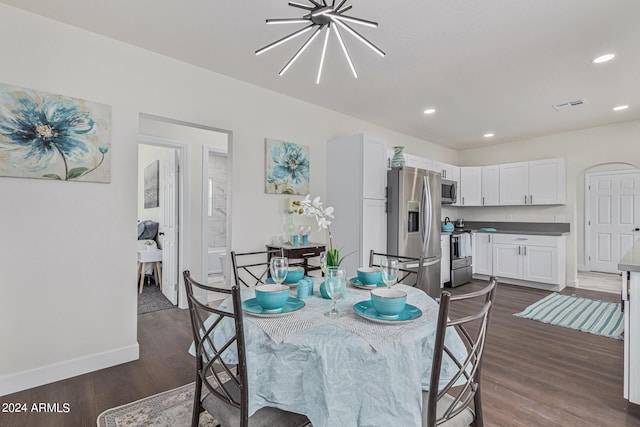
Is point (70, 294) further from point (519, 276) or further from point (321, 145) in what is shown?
point (519, 276)

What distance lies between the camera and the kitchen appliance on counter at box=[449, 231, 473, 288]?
499cm

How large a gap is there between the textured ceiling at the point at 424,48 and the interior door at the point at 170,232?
1.72 metres

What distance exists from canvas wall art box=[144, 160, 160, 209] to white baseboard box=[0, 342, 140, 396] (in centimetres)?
281

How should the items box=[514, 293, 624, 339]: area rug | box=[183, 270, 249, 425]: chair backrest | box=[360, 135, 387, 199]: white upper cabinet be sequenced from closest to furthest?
1. box=[183, 270, 249, 425]: chair backrest
2. box=[514, 293, 624, 339]: area rug
3. box=[360, 135, 387, 199]: white upper cabinet

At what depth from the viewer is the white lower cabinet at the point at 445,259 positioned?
4.89 meters

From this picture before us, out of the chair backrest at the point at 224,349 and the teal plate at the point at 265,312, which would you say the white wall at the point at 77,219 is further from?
the teal plate at the point at 265,312

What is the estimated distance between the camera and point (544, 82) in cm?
319

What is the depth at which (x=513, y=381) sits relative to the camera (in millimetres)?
2203

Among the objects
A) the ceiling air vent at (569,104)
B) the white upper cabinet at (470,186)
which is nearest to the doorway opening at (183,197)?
the ceiling air vent at (569,104)

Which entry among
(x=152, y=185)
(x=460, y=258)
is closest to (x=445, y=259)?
(x=460, y=258)

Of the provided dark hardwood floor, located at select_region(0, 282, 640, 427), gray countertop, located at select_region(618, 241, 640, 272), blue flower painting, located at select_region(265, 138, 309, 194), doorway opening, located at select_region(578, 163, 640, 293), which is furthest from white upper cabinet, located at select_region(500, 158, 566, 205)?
blue flower painting, located at select_region(265, 138, 309, 194)

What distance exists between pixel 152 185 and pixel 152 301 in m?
1.97

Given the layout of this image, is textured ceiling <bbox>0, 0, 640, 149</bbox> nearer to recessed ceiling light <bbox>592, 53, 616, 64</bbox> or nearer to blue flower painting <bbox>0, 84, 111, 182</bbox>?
recessed ceiling light <bbox>592, 53, 616, 64</bbox>

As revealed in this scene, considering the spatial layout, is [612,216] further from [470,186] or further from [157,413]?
[157,413]
